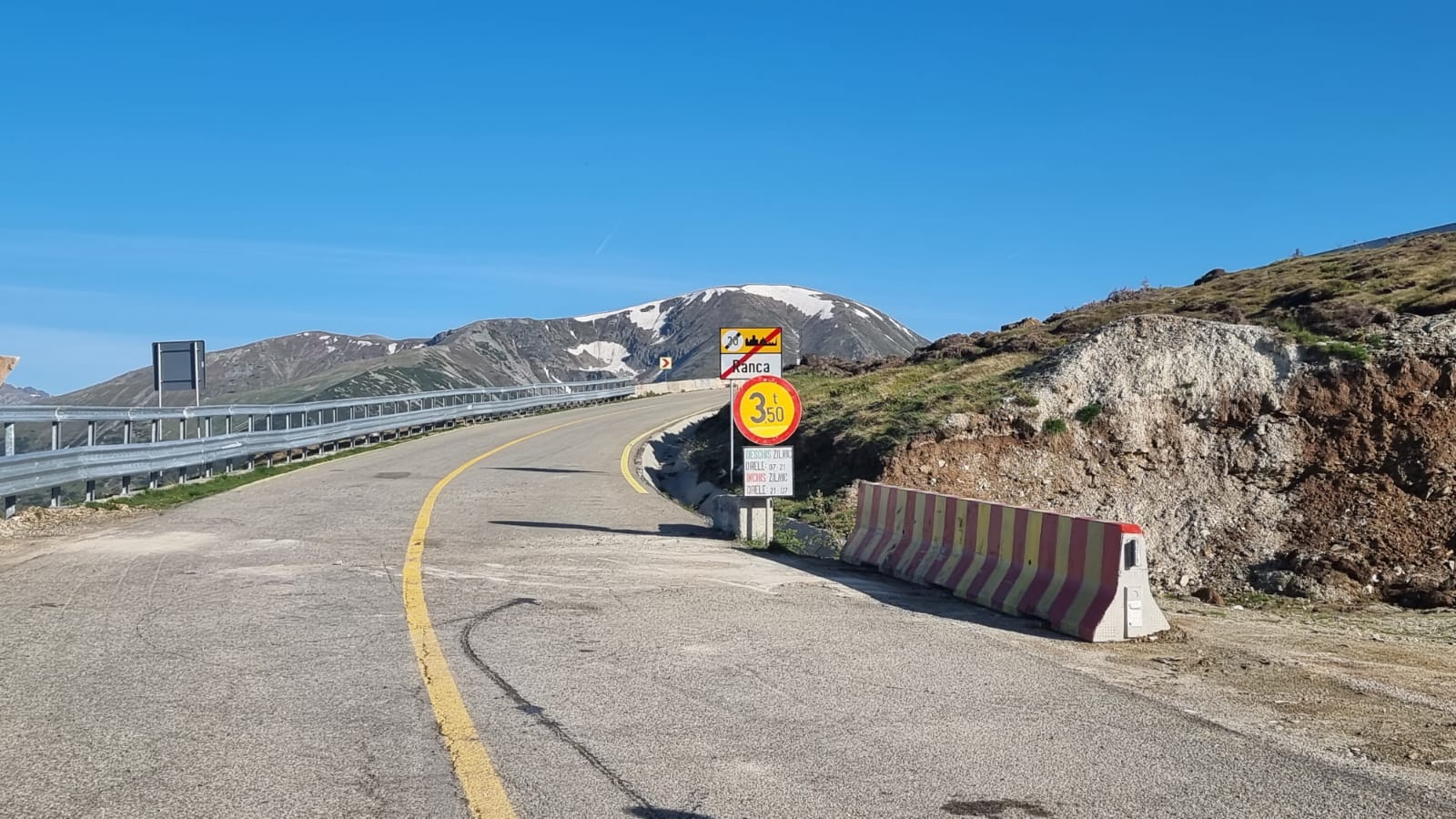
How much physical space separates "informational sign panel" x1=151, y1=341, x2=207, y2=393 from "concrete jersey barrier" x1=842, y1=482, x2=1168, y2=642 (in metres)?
17.8

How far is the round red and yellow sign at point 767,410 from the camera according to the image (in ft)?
45.2

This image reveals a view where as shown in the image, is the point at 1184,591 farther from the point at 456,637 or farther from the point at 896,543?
the point at 456,637

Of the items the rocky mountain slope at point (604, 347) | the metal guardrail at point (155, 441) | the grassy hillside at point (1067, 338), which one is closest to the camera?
the metal guardrail at point (155, 441)

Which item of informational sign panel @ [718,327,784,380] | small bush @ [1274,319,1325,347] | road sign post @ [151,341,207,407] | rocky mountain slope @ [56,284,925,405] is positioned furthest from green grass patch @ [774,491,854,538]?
rocky mountain slope @ [56,284,925,405]

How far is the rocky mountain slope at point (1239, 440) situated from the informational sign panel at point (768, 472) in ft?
9.66

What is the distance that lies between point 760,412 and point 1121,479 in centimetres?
661

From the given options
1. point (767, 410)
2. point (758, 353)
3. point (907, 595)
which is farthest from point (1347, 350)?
point (907, 595)

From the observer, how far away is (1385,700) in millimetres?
7035

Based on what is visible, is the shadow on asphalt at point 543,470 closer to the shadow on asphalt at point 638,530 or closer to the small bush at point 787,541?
the shadow on asphalt at point 638,530

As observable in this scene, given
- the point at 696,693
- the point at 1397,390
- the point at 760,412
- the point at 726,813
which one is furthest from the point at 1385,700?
the point at 1397,390

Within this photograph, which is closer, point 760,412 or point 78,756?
point 78,756

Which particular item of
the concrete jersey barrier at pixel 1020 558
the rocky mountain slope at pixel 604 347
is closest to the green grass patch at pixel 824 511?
the concrete jersey barrier at pixel 1020 558

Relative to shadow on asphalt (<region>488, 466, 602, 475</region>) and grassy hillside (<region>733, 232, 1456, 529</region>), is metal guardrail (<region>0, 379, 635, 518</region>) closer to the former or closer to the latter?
shadow on asphalt (<region>488, 466, 602, 475</region>)

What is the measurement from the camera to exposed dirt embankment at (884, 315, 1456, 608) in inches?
553
